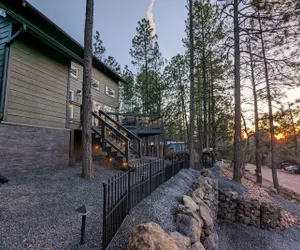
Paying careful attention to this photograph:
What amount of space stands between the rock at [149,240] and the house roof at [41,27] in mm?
6049

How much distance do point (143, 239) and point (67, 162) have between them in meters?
5.83

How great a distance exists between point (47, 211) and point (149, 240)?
229 cm

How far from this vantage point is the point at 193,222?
317 cm

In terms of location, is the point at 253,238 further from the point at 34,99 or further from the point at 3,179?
the point at 34,99

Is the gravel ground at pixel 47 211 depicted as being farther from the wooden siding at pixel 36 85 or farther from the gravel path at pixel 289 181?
the gravel path at pixel 289 181

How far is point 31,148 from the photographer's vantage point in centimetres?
542

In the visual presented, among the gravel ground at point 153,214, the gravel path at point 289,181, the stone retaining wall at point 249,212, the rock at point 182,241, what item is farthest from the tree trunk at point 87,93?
the gravel path at point 289,181

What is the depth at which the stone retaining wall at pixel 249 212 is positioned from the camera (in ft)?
19.0

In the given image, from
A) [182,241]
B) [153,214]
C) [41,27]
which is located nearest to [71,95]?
[41,27]

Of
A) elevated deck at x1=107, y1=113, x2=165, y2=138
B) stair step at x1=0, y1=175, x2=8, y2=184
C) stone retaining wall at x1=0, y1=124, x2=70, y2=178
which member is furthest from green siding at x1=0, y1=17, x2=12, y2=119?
elevated deck at x1=107, y1=113, x2=165, y2=138

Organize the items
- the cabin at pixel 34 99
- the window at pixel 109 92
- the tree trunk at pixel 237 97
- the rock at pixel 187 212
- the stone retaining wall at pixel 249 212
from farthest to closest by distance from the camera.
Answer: the window at pixel 109 92, the tree trunk at pixel 237 97, the stone retaining wall at pixel 249 212, the cabin at pixel 34 99, the rock at pixel 187 212

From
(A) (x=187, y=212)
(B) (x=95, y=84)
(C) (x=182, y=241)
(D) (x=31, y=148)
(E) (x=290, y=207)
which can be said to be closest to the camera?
(C) (x=182, y=241)

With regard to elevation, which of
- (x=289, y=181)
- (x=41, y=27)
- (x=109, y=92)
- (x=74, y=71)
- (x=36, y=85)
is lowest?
(x=289, y=181)

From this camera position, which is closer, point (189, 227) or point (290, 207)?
point (189, 227)
